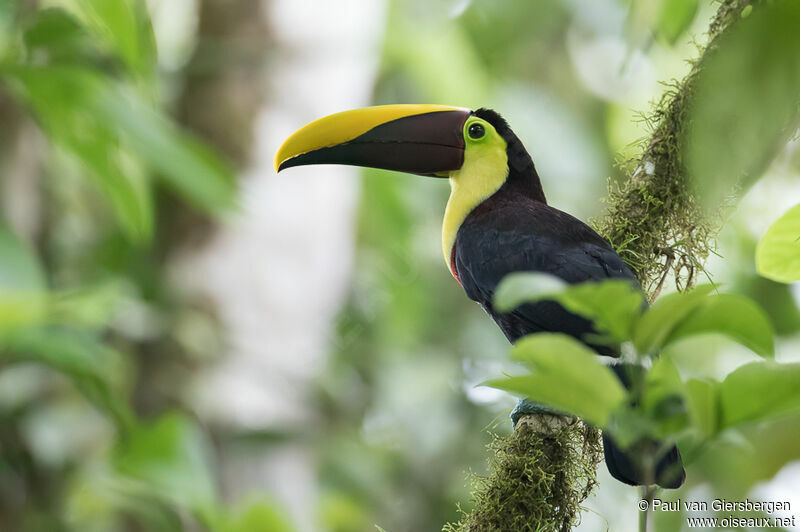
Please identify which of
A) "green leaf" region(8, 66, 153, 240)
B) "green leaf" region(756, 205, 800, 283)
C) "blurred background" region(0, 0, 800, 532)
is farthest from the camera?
"blurred background" region(0, 0, 800, 532)

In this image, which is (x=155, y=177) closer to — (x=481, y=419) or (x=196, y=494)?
(x=196, y=494)

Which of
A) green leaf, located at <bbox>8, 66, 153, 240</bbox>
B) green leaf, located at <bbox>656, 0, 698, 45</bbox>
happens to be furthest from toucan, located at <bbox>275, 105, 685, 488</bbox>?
green leaf, located at <bbox>8, 66, 153, 240</bbox>

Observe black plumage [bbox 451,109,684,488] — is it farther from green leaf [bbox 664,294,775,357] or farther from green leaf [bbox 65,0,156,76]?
green leaf [bbox 65,0,156,76]

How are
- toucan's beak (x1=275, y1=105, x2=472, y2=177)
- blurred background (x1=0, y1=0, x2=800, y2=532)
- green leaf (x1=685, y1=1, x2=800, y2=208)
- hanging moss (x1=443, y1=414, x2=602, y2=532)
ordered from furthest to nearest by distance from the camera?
blurred background (x1=0, y1=0, x2=800, y2=532), toucan's beak (x1=275, y1=105, x2=472, y2=177), hanging moss (x1=443, y1=414, x2=602, y2=532), green leaf (x1=685, y1=1, x2=800, y2=208)

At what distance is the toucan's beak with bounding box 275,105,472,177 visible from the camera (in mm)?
1467

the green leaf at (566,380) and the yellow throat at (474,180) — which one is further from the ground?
the green leaf at (566,380)

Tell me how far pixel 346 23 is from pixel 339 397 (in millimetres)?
1643

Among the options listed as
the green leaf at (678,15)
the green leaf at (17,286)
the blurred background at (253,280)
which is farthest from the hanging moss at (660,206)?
the green leaf at (17,286)

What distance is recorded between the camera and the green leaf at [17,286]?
6.43 ft

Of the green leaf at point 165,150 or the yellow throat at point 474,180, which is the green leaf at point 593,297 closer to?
the yellow throat at point 474,180

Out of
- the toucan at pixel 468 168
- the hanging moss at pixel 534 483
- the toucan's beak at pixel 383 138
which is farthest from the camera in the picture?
the toucan's beak at pixel 383 138

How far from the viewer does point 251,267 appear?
10.2 ft

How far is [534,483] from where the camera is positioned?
1.08 metres

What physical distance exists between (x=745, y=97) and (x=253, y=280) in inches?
107
